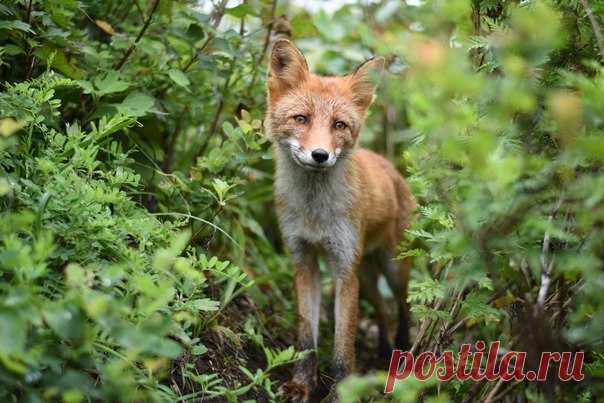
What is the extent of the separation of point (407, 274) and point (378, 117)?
8.25 ft

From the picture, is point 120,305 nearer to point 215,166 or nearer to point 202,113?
point 215,166

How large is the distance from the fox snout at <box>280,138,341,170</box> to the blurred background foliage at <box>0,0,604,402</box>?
10.7 inches

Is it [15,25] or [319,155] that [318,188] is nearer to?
[319,155]

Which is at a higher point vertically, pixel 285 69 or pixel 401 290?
pixel 285 69

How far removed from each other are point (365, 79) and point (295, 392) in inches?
88.4

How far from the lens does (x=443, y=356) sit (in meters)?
3.63

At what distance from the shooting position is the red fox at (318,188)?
14.7 ft

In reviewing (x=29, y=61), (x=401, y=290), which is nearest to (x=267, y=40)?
(x=29, y=61)

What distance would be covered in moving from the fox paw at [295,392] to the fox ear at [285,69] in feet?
6.55

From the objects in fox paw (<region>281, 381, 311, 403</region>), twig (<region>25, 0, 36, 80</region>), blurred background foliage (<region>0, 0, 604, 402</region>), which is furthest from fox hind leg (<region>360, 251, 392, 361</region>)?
twig (<region>25, 0, 36, 80</region>)

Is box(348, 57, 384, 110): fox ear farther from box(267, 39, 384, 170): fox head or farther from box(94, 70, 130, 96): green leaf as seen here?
box(94, 70, 130, 96): green leaf

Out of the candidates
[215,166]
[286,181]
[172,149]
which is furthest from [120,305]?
[172,149]

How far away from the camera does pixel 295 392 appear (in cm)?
419

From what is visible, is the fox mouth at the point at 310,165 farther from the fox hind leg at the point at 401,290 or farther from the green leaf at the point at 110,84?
the fox hind leg at the point at 401,290
